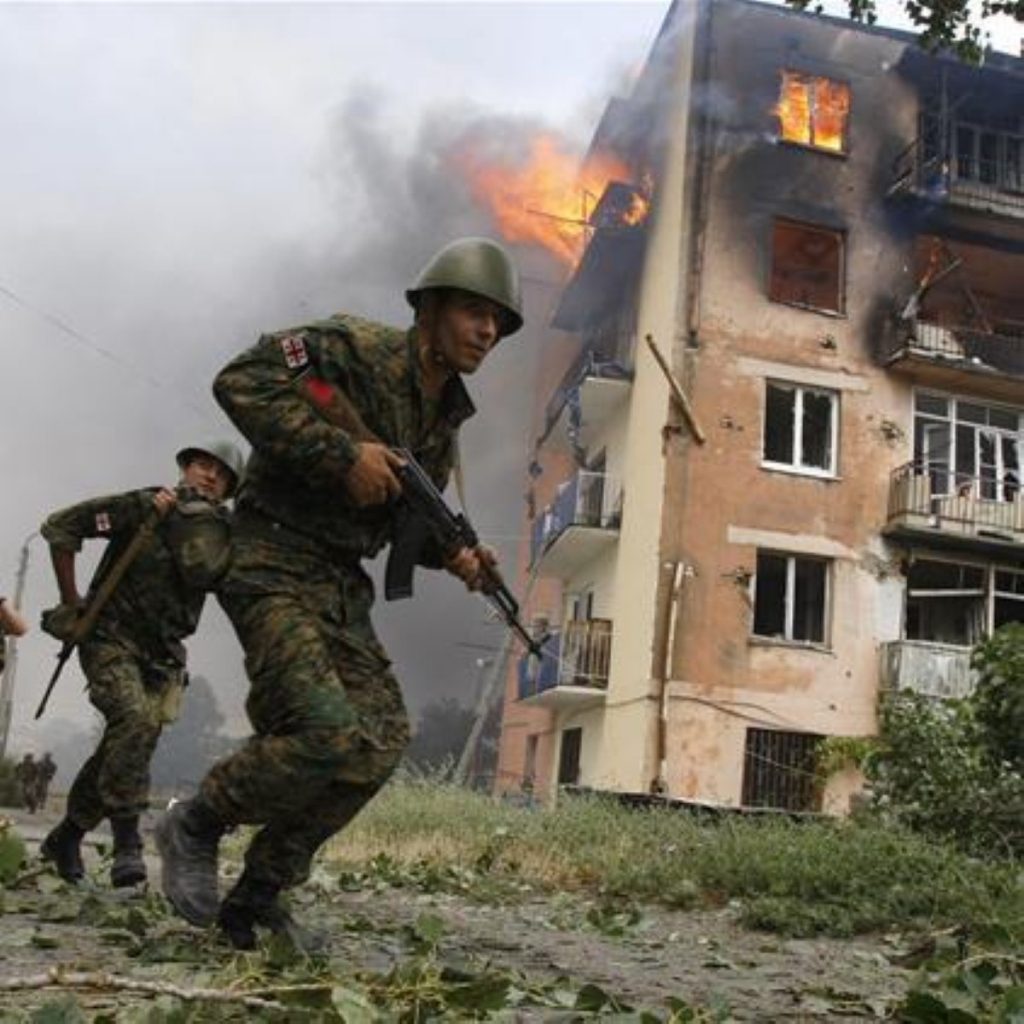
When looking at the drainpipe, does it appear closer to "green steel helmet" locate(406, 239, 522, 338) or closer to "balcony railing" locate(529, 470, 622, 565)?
"balcony railing" locate(529, 470, 622, 565)

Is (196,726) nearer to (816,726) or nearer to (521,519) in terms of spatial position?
(521,519)

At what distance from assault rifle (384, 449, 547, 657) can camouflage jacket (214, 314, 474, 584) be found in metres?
0.05

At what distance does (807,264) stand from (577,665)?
777 centimetres

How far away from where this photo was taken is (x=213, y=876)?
3293mm

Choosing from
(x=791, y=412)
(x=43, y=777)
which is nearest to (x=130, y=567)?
(x=43, y=777)

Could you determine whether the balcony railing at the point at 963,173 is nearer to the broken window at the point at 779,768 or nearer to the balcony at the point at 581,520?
the balcony at the point at 581,520

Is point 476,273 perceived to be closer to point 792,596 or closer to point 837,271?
point 792,596

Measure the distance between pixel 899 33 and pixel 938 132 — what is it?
6.84ft

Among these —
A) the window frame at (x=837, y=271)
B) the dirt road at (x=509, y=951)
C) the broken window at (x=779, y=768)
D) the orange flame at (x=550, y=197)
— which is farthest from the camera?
the orange flame at (x=550, y=197)

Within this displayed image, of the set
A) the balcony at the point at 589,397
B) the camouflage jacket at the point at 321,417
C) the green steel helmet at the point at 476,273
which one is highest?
the balcony at the point at 589,397

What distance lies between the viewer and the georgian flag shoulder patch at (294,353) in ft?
10.7

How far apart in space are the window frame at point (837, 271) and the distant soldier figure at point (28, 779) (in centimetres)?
1381

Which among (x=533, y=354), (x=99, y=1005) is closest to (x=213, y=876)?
(x=99, y=1005)

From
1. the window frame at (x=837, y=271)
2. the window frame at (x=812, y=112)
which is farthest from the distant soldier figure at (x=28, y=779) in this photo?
the window frame at (x=812, y=112)
